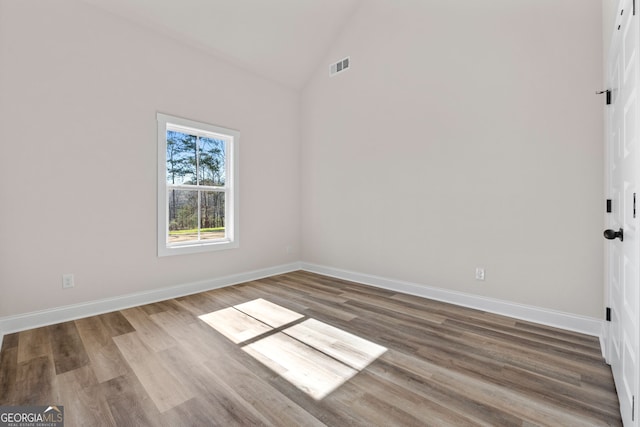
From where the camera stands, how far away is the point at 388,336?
2385 mm

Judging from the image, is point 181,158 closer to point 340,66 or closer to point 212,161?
point 212,161

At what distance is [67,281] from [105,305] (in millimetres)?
400

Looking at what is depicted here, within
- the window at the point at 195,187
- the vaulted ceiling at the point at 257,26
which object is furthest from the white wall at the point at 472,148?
the window at the point at 195,187

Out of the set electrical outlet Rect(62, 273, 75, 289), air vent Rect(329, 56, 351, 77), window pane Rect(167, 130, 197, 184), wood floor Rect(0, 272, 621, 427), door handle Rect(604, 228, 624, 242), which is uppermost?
air vent Rect(329, 56, 351, 77)

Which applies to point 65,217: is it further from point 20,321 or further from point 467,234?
point 467,234

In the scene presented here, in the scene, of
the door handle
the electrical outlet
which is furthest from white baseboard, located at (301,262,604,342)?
the electrical outlet

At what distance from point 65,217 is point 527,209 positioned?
4.29 meters

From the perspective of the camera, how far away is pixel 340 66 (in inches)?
169

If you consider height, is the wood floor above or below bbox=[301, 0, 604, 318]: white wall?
below

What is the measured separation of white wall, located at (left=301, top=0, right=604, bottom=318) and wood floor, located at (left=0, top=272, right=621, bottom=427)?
576 millimetres

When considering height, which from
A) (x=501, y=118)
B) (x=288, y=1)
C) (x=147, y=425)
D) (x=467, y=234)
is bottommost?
(x=147, y=425)

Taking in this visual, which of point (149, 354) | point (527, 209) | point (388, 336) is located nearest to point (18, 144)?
point (149, 354)

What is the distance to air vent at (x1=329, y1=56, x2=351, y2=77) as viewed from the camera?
4.19 metres

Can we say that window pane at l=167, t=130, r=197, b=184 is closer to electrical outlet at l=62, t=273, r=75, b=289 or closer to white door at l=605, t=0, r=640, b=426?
electrical outlet at l=62, t=273, r=75, b=289
